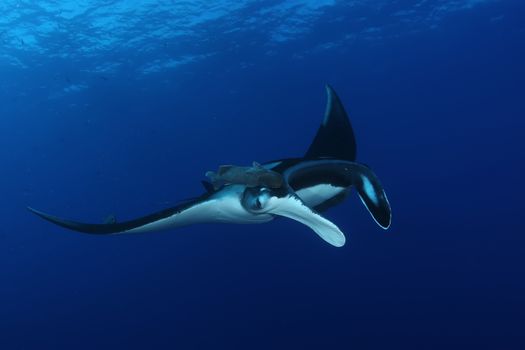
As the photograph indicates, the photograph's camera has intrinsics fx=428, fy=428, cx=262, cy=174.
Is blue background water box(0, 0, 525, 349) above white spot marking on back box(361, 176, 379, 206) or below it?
above

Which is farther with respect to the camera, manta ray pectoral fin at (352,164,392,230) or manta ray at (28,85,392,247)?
manta ray pectoral fin at (352,164,392,230)

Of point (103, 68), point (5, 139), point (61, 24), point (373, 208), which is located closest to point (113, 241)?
point (5, 139)

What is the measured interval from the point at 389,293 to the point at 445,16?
1145 cm

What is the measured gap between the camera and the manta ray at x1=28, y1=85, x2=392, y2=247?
8.75ft

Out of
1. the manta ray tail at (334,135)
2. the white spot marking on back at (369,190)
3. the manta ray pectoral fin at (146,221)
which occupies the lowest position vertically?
the white spot marking on back at (369,190)

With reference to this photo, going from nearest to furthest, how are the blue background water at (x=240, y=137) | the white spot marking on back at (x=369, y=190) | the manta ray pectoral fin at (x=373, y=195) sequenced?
the manta ray pectoral fin at (x=373, y=195), the white spot marking on back at (x=369, y=190), the blue background water at (x=240, y=137)

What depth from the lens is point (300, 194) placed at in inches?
127

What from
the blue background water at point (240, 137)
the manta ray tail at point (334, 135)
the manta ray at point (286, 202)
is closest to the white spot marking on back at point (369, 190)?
the manta ray at point (286, 202)

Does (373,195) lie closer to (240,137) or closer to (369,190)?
(369,190)

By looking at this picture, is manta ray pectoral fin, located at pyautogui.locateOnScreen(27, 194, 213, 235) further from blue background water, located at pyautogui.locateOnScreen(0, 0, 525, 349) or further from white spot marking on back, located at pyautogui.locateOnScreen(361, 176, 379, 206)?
blue background water, located at pyautogui.locateOnScreen(0, 0, 525, 349)

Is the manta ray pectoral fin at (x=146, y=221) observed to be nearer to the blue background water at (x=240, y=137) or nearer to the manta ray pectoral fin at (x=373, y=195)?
the manta ray pectoral fin at (x=373, y=195)

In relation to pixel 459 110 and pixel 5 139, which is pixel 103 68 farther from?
pixel 459 110

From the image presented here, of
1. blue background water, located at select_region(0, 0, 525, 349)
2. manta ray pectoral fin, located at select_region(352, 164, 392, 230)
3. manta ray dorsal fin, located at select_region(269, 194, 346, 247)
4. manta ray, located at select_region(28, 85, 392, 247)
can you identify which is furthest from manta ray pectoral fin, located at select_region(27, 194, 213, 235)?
blue background water, located at select_region(0, 0, 525, 349)

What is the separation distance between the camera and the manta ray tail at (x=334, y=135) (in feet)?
15.1
